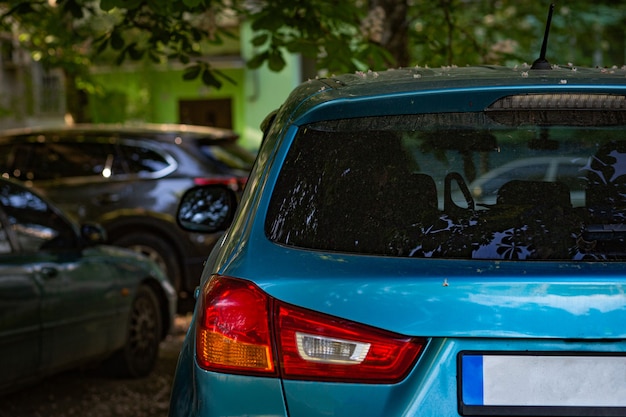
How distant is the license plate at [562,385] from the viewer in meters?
2.72

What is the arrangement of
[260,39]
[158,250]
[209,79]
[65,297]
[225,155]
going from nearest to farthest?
1. [65,297]
2. [260,39]
3. [209,79]
4. [158,250]
5. [225,155]

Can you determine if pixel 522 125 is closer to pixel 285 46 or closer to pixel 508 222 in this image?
pixel 508 222

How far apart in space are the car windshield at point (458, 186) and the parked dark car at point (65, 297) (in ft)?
12.8

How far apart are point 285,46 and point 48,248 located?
6.25ft

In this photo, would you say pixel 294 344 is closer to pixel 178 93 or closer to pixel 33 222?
pixel 33 222

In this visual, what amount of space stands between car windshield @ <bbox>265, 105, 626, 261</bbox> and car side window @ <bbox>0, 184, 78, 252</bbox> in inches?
175

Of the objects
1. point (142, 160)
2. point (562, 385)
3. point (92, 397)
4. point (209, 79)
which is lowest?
point (92, 397)

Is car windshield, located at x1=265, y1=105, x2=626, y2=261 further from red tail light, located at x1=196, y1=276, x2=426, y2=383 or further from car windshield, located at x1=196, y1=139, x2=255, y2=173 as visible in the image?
car windshield, located at x1=196, y1=139, x2=255, y2=173

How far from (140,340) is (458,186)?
5.79 meters

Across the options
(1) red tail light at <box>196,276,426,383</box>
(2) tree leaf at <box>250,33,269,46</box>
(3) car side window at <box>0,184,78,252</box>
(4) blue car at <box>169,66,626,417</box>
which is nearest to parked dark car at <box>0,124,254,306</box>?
(2) tree leaf at <box>250,33,269,46</box>

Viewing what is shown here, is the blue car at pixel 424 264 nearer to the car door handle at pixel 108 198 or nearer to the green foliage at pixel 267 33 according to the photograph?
the green foliage at pixel 267 33

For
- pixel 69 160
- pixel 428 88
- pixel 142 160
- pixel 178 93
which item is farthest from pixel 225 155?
pixel 178 93

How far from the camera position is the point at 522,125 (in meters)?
3.13

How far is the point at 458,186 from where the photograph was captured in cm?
318
